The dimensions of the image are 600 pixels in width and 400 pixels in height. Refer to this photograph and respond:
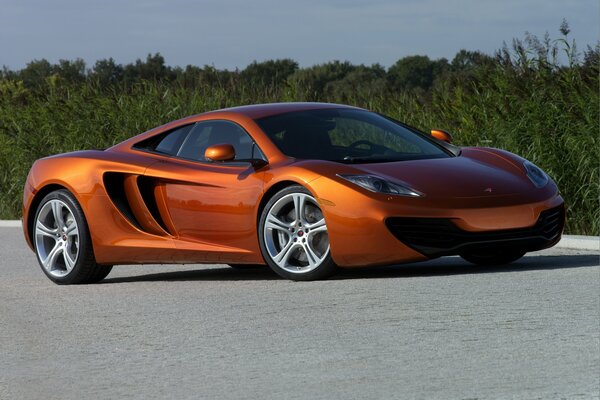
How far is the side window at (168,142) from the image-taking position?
418 inches

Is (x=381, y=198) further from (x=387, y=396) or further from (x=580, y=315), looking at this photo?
(x=387, y=396)

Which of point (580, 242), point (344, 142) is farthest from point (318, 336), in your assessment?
point (580, 242)

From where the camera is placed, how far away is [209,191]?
9.92 metres

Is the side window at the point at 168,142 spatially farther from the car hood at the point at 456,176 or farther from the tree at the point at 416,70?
the tree at the point at 416,70

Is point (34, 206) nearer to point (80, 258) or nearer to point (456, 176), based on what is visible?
point (80, 258)

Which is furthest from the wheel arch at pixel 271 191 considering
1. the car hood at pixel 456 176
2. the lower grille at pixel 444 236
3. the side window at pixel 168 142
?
the side window at pixel 168 142

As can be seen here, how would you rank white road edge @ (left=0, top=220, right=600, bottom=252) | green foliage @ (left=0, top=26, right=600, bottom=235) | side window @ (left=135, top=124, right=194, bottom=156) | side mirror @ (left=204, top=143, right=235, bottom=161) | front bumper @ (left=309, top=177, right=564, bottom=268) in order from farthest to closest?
green foliage @ (left=0, top=26, right=600, bottom=235) → white road edge @ (left=0, top=220, right=600, bottom=252) → side window @ (left=135, top=124, right=194, bottom=156) → side mirror @ (left=204, top=143, right=235, bottom=161) → front bumper @ (left=309, top=177, right=564, bottom=268)

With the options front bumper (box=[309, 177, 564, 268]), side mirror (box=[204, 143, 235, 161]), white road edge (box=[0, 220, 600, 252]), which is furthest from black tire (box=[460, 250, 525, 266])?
side mirror (box=[204, 143, 235, 161])

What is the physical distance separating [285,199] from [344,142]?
92 cm

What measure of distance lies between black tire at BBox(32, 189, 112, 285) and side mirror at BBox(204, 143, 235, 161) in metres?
1.45

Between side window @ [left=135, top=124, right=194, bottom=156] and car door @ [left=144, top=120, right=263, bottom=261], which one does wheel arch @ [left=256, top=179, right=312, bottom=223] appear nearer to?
car door @ [left=144, top=120, right=263, bottom=261]

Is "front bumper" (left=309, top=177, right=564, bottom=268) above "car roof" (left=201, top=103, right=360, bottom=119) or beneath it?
beneath

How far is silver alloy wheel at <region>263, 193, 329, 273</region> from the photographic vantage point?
9.37 metres

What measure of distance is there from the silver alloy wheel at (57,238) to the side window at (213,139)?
3.65 ft
